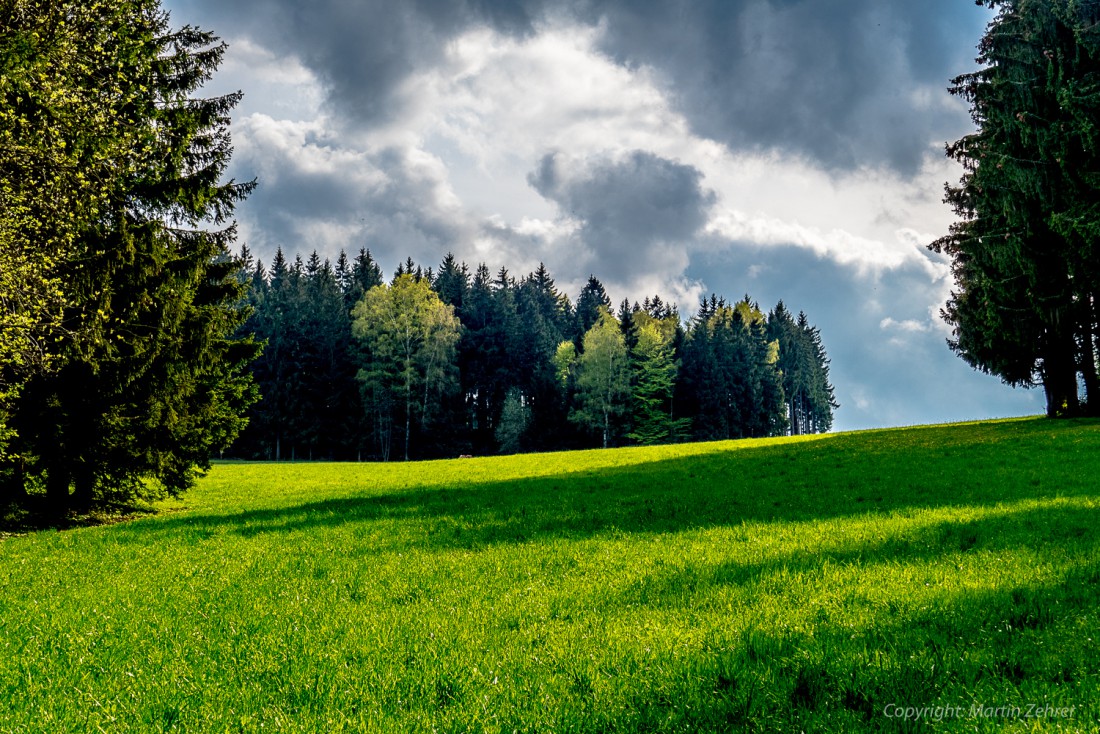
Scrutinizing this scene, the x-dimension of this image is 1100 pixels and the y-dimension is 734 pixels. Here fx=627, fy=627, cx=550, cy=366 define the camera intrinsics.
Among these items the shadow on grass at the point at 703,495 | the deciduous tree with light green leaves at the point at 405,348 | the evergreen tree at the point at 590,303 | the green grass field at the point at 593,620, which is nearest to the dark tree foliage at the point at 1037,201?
the shadow on grass at the point at 703,495

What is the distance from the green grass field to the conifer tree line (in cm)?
5704

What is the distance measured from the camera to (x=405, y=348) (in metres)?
70.9

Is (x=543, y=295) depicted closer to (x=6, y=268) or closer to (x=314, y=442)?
(x=314, y=442)

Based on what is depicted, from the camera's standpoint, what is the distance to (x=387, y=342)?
7094cm

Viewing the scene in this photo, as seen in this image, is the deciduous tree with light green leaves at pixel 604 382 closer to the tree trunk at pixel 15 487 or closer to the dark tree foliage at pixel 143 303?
the dark tree foliage at pixel 143 303

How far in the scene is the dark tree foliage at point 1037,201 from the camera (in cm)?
2558

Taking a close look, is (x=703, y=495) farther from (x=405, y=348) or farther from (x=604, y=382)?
(x=604, y=382)

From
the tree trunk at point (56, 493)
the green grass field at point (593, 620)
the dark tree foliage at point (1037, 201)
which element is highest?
the dark tree foliage at point (1037, 201)

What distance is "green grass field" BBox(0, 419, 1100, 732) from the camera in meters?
4.86

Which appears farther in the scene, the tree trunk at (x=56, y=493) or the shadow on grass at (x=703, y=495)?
the tree trunk at (x=56, y=493)

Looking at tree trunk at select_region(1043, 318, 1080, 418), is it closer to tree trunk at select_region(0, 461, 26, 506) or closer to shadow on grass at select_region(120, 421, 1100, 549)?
shadow on grass at select_region(120, 421, 1100, 549)

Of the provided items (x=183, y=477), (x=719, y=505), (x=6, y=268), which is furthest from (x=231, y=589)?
(x=183, y=477)

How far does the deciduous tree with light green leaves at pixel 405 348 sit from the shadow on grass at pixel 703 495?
48.2m

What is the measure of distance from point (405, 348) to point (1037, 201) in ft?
189
